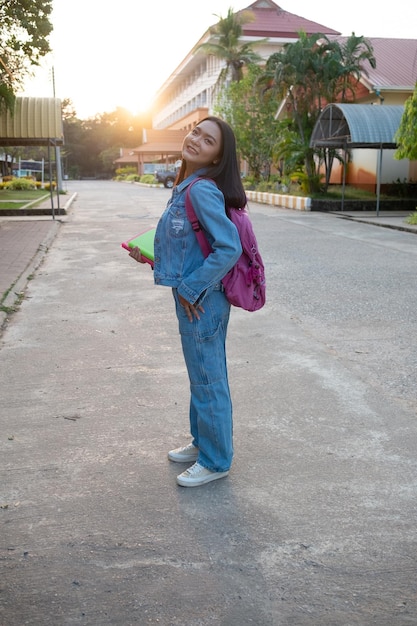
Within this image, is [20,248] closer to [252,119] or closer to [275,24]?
[252,119]

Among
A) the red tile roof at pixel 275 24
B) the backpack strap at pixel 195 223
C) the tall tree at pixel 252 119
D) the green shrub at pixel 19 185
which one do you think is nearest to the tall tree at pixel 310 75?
the tall tree at pixel 252 119

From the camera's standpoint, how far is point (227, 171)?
9.64ft

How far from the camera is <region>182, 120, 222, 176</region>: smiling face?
291cm

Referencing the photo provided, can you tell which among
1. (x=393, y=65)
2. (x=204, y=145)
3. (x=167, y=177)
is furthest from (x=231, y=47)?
(x=204, y=145)

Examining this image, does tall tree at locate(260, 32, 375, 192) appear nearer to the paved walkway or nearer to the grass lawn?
the paved walkway

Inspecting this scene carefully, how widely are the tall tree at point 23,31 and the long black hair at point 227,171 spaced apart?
54.6 feet

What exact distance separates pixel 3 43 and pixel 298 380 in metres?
17.9

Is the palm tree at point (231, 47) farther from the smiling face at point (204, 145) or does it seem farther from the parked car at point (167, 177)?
the smiling face at point (204, 145)

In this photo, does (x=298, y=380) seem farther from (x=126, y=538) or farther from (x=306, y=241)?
(x=306, y=241)

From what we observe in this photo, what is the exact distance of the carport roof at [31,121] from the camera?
18.6 m

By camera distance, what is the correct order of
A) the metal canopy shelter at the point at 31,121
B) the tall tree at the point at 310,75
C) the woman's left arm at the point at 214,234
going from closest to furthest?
the woman's left arm at the point at 214,234 → the metal canopy shelter at the point at 31,121 → the tall tree at the point at 310,75

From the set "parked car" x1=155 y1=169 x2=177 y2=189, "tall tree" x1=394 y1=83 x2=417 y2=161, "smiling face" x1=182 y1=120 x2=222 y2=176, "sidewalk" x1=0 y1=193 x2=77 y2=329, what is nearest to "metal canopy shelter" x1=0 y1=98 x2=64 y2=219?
"sidewalk" x1=0 y1=193 x2=77 y2=329

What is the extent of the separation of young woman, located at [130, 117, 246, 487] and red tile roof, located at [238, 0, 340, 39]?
4956cm

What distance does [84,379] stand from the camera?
479cm
